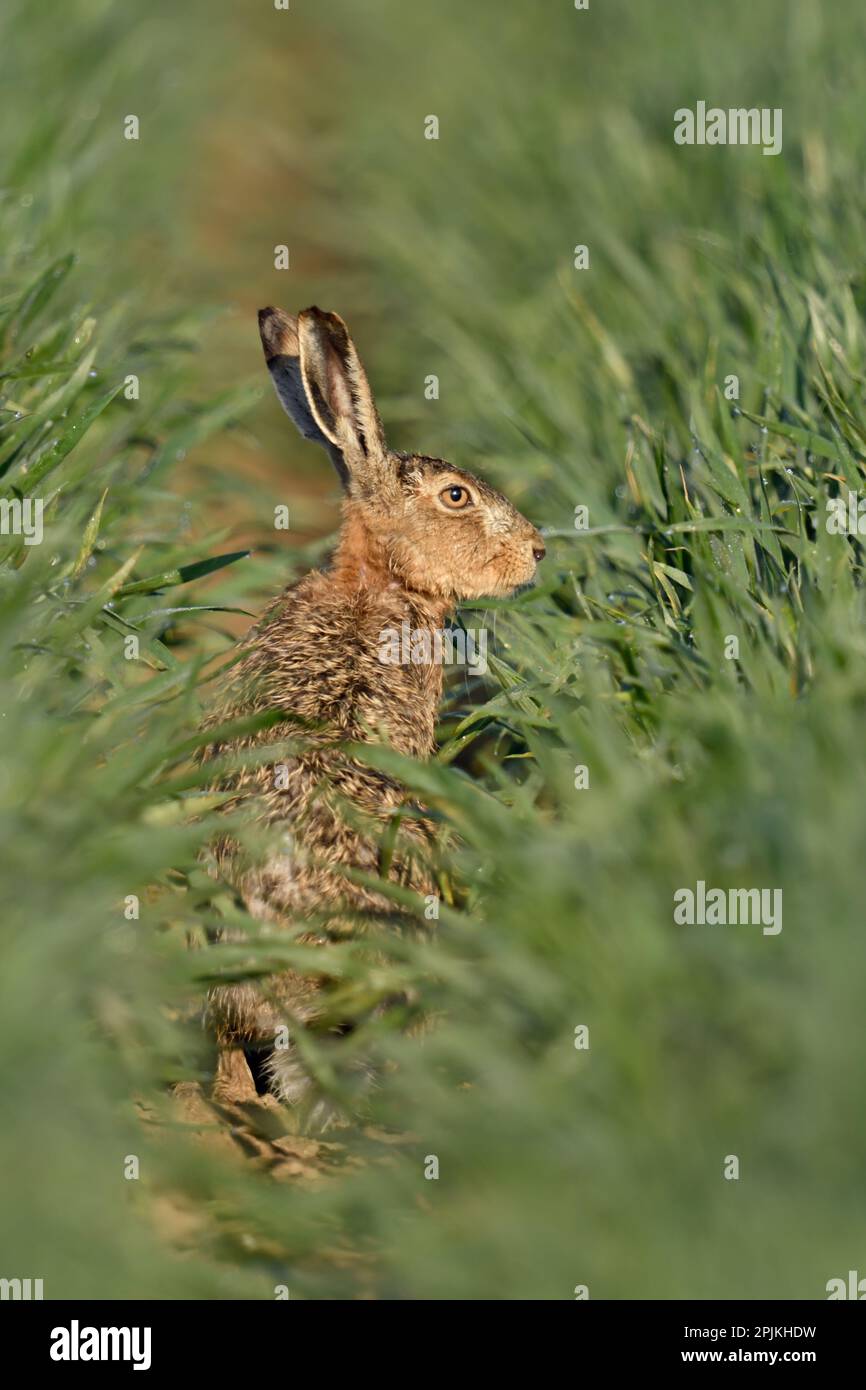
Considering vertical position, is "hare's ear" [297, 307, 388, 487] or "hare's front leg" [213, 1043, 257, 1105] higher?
"hare's ear" [297, 307, 388, 487]

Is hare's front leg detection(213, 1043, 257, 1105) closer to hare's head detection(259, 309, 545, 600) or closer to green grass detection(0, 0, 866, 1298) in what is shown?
green grass detection(0, 0, 866, 1298)

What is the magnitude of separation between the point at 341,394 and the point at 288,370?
48 cm

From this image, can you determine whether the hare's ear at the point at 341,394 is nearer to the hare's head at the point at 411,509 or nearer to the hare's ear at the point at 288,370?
the hare's head at the point at 411,509

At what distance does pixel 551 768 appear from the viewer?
4.19 meters

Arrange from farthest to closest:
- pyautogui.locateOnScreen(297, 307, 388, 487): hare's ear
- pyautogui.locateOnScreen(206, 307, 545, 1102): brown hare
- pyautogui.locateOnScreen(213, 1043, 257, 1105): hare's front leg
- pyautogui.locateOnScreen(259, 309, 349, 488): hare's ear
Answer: pyautogui.locateOnScreen(259, 309, 349, 488): hare's ear → pyautogui.locateOnScreen(297, 307, 388, 487): hare's ear → pyautogui.locateOnScreen(213, 1043, 257, 1105): hare's front leg → pyautogui.locateOnScreen(206, 307, 545, 1102): brown hare

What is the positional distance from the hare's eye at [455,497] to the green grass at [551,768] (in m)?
0.38

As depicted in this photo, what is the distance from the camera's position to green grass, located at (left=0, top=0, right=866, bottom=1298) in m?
3.18

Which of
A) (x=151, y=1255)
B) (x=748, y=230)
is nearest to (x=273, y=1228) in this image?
(x=151, y=1255)

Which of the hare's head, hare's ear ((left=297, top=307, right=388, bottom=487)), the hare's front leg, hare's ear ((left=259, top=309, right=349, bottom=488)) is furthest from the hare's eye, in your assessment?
the hare's front leg

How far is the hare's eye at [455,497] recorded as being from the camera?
20.4 ft

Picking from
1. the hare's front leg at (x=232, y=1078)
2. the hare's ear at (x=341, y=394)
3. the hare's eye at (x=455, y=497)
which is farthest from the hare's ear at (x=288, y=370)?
the hare's front leg at (x=232, y=1078)

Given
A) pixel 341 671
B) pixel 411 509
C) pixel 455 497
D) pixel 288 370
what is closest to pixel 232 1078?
pixel 341 671

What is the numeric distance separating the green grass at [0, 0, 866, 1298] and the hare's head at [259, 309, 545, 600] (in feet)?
0.77

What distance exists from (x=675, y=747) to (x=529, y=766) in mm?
936
